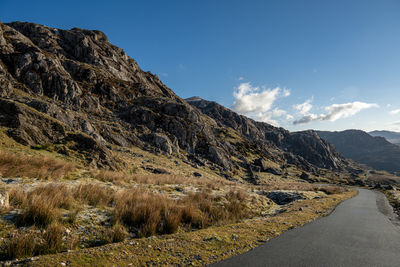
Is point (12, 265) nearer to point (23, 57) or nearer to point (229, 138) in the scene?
point (23, 57)

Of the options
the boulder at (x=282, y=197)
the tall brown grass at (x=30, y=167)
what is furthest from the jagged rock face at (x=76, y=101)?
the boulder at (x=282, y=197)

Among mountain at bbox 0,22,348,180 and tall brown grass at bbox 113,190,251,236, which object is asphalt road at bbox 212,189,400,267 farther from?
mountain at bbox 0,22,348,180

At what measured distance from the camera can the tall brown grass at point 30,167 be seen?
10367 mm

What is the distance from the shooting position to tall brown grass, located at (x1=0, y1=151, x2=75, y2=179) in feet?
34.0

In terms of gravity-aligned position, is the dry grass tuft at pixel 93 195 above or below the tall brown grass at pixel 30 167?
below

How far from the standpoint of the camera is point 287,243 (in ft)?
21.7

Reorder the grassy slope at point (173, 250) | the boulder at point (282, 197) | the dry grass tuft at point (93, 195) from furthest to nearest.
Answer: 1. the boulder at point (282, 197)
2. the dry grass tuft at point (93, 195)
3. the grassy slope at point (173, 250)

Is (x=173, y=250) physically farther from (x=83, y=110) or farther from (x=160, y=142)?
(x=83, y=110)

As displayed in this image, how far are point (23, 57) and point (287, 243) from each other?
92.8m

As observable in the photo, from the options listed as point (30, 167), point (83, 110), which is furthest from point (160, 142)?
point (30, 167)

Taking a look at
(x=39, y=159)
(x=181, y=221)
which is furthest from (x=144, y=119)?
(x=181, y=221)

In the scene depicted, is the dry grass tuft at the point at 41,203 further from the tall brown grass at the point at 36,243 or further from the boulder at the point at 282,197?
the boulder at the point at 282,197

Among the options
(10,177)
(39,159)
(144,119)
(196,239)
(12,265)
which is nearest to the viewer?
(12,265)

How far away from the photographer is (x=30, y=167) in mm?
11250
